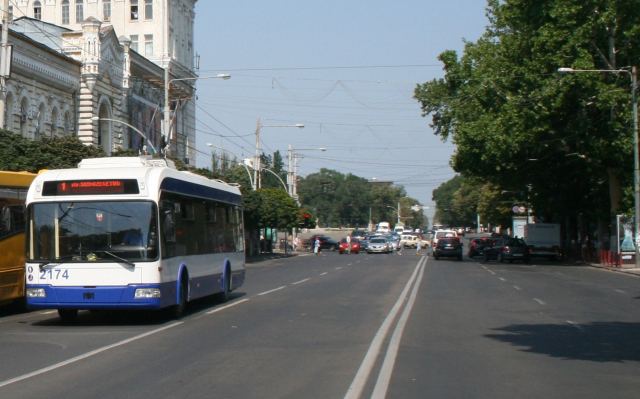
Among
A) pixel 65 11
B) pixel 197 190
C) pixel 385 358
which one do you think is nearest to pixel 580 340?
pixel 385 358

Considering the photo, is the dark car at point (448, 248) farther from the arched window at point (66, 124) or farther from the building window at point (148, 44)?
the building window at point (148, 44)

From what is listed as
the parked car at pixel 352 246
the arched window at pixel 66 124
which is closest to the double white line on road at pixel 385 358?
the arched window at pixel 66 124

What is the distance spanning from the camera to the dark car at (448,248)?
5334 centimetres

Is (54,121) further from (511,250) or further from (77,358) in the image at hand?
(77,358)

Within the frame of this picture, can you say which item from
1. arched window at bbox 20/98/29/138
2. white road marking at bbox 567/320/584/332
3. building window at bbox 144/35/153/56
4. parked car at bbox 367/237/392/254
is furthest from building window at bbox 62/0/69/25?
white road marking at bbox 567/320/584/332

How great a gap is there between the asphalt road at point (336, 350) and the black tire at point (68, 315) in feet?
0.60

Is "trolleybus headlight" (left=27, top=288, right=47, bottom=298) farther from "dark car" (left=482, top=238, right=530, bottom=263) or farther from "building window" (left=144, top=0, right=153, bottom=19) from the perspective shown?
"building window" (left=144, top=0, right=153, bottom=19)

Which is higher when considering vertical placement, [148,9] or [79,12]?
[148,9]

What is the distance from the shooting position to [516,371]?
9.88 m

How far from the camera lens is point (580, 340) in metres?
12.9

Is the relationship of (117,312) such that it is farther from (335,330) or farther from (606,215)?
(606,215)

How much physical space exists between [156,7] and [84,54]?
25.2m

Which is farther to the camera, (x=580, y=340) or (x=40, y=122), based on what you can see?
(x=40, y=122)

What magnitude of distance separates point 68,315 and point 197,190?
11.8 ft
